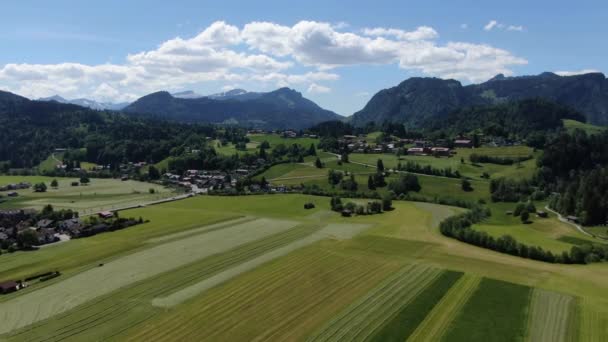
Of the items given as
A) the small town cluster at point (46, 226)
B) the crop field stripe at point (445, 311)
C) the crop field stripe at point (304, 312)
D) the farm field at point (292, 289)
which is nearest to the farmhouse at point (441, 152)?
the farm field at point (292, 289)

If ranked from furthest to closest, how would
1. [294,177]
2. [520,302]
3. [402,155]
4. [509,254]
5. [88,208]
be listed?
[402,155] < [294,177] < [88,208] < [509,254] < [520,302]

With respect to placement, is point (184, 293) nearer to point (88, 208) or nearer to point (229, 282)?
point (229, 282)

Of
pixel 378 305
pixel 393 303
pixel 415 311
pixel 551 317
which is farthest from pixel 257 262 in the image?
pixel 551 317

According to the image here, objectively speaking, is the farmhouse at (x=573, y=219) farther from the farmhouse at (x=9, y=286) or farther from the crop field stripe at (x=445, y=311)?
the farmhouse at (x=9, y=286)

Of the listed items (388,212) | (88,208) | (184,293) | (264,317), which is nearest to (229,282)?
(184,293)

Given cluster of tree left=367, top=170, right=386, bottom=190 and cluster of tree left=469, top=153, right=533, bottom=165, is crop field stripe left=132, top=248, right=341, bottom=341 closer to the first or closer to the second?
cluster of tree left=367, top=170, right=386, bottom=190

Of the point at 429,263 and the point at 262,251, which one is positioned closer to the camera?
the point at 429,263

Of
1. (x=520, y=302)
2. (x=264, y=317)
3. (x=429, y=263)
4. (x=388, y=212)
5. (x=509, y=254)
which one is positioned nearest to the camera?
(x=264, y=317)

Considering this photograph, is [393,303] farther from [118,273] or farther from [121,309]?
[118,273]
